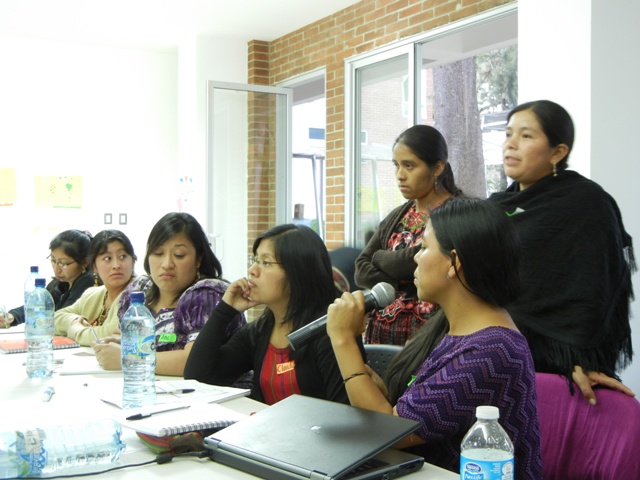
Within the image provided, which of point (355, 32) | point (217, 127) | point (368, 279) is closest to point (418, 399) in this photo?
point (368, 279)

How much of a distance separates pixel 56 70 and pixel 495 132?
3.87 m

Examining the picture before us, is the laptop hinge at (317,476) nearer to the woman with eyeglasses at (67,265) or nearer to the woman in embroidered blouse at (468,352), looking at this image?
the woman in embroidered blouse at (468,352)

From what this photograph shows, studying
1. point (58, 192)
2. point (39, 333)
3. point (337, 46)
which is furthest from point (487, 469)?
point (58, 192)

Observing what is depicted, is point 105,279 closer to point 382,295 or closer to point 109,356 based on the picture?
point 109,356

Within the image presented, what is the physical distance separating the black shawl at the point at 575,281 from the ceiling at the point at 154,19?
3.70 m

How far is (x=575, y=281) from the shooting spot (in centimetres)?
202

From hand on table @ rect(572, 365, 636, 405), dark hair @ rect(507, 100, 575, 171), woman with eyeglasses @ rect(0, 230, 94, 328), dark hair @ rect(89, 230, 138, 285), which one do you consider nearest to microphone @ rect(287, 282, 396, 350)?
hand on table @ rect(572, 365, 636, 405)

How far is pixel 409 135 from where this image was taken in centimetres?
284

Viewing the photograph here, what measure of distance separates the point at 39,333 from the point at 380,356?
1187mm

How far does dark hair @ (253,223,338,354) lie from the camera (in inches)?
82.3

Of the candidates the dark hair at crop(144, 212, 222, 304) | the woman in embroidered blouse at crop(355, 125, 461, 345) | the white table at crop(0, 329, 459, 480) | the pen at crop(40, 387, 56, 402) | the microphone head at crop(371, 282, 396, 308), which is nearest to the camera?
the white table at crop(0, 329, 459, 480)

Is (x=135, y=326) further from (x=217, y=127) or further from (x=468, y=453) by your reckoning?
(x=217, y=127)

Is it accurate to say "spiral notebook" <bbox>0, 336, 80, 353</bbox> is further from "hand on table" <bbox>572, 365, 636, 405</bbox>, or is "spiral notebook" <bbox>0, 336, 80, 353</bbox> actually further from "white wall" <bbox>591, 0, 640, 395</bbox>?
"white wall" <bbox>591, 0, 640, 395</bbox>

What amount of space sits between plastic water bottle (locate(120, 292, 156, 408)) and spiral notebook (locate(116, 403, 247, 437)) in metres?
0.16
